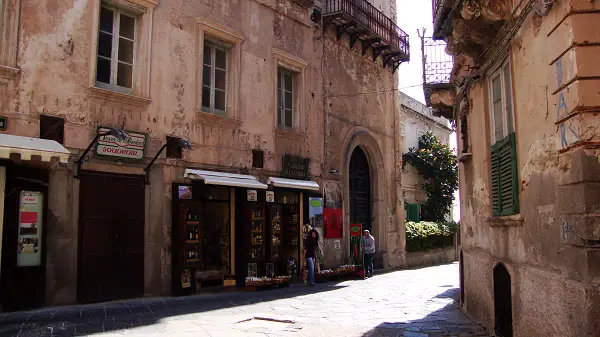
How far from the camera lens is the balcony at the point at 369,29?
690 inches

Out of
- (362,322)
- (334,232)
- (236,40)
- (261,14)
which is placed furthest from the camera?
(334,232)

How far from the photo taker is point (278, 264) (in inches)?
580

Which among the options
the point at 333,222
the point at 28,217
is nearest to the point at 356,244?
the point at 333,222

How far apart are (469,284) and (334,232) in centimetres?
772

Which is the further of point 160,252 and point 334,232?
point 334,232

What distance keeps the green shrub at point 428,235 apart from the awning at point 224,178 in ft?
34.8

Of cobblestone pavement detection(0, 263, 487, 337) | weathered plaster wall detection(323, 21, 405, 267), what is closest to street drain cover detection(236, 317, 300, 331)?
cobblestone pavement detection(0, 263, 487, 337)

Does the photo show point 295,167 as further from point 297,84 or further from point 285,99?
point 297,84

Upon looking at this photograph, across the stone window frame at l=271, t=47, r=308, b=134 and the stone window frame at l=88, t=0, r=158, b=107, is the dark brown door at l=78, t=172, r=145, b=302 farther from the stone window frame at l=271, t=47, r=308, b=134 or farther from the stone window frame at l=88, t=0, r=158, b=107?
the stone window frame at l=271, t=47, r=308, b=134

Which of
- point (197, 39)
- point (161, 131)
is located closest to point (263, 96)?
point (197, 39)

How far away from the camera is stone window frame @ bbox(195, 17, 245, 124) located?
42.0 feet

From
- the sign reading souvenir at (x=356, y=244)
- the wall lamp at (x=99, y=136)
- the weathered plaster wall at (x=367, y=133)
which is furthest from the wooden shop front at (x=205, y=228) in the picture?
the sign reading souvenir at (x=356, y=244)

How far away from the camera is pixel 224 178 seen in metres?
12.4

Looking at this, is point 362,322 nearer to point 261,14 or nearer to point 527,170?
point 527,170
